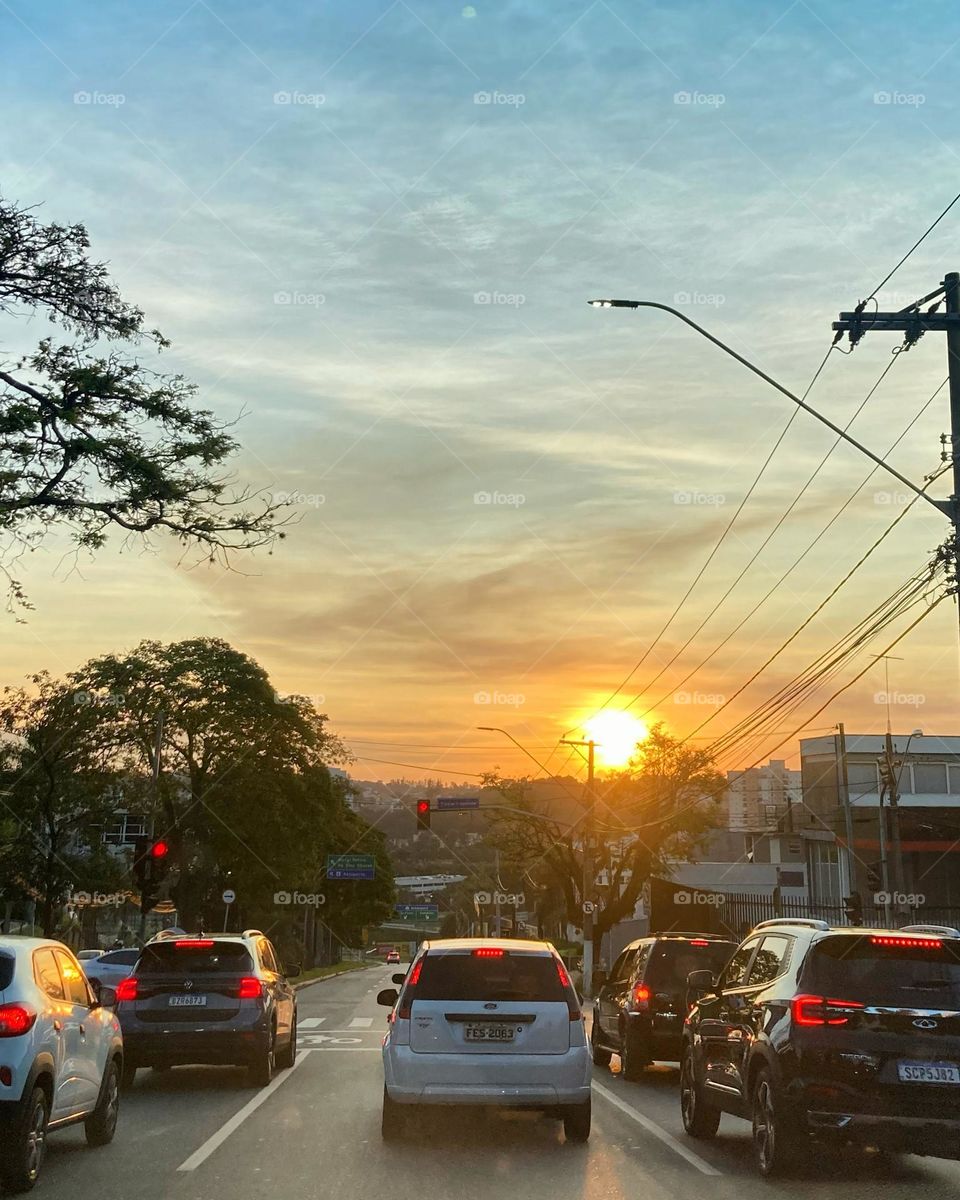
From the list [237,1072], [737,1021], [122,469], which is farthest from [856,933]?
[122,469]

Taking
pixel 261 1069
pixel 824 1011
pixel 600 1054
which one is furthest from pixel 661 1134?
pixel 600 1054

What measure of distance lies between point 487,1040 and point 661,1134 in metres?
2.08

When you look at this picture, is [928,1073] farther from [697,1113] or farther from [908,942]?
[697,1113]

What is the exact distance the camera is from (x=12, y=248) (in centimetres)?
1809

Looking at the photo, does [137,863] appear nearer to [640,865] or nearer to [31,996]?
[31,996]

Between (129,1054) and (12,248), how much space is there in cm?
1080

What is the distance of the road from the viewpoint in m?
8.94

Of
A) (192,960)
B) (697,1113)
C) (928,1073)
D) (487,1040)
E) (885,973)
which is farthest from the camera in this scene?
(192,960)

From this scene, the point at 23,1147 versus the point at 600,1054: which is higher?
the point at 23,1147

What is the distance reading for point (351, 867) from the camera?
83062 mm

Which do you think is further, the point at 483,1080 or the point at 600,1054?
the point at 600,1054

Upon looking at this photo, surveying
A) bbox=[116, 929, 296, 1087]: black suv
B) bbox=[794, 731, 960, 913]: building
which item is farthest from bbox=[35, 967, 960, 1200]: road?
bbox=[794, 731, 960, 913]: building

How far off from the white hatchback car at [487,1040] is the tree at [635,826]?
54.2 metres

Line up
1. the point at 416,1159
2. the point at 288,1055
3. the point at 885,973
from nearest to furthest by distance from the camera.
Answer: the point at 885,973 → the point at 416,1159 → the point at 288,1055
